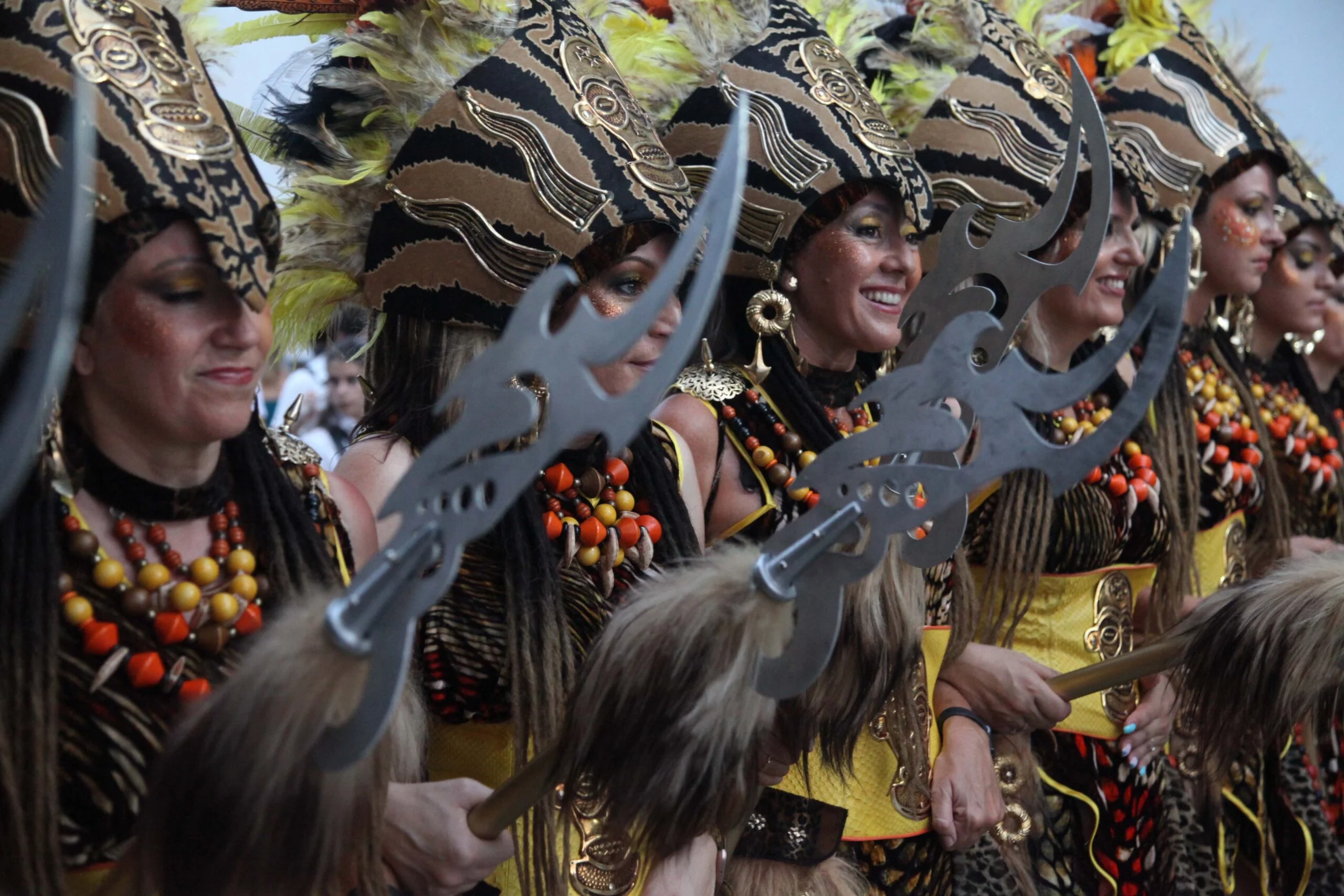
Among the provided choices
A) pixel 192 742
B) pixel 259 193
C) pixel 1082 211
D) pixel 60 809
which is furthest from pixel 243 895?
pixel 1082 211

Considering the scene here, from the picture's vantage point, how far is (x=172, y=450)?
74.9 inches

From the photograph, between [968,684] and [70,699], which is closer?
[70,699]

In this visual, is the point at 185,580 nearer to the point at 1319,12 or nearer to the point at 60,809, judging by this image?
the point at 60,809

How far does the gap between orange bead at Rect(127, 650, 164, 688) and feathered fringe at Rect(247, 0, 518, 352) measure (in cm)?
89

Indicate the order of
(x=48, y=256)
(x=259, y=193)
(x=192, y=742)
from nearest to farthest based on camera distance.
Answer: (x=48, y=256) → (x=192, y=742) → (x=259, y=193)

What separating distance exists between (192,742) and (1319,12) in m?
6.06

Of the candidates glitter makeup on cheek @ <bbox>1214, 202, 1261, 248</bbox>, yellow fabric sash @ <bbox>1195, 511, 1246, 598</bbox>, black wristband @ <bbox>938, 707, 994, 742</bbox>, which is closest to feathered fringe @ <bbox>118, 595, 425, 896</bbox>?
black wristband @ <bbox>938, 707, 994, 742</bbox>

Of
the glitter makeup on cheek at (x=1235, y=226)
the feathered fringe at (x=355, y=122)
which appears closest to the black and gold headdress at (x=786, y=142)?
the feathered fringe at (x=355, y=122)

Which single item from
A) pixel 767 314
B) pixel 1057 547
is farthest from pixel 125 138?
pixel 1057 547

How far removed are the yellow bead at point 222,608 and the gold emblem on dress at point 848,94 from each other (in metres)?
1.55

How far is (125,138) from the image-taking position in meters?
1.77

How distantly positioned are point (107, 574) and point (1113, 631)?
225 centimetres

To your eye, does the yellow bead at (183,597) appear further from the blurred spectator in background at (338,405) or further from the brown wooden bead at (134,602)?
the blurred spectator in background at (338,405)

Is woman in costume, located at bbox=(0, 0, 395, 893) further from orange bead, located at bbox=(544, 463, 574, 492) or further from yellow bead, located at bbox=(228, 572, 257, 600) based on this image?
orange bead, located at bbox=(544, 463, 574, 492)
